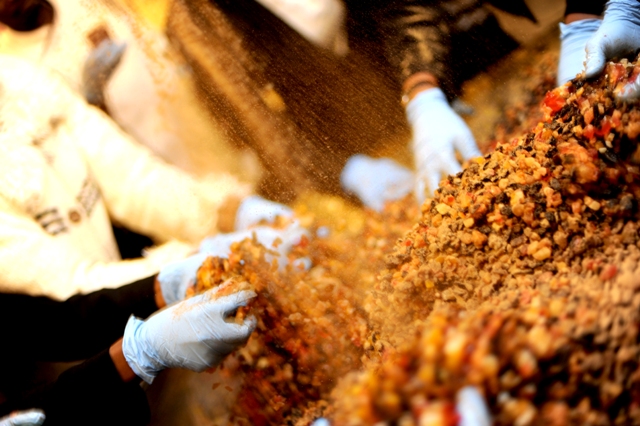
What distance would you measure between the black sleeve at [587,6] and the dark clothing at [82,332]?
1717mm

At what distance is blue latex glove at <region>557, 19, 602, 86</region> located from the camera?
1271 mm

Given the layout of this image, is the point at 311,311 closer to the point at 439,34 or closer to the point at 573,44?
the point at 439,34

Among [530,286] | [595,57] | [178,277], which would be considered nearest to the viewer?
[530,286]

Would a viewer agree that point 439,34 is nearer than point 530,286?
No

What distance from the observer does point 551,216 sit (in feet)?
2.73

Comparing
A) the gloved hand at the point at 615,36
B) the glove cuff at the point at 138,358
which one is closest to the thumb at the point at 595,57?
the gloved hand at the point at 615,36

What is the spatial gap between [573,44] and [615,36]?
23 centimetres

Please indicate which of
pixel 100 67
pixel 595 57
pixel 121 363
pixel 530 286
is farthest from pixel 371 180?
pixel 100 67

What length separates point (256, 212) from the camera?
3.96 ft

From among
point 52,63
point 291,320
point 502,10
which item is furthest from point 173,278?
point 502,10

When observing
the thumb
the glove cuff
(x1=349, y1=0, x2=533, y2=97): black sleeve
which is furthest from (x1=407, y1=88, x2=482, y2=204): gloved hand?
the glove cuff

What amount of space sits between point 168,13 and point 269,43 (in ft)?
1.48

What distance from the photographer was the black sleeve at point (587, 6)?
1.31 meters

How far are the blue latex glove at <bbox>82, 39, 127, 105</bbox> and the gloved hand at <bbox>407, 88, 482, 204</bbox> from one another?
1122 mm
